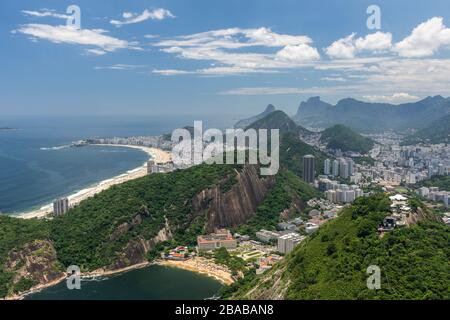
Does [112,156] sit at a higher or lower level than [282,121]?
lower

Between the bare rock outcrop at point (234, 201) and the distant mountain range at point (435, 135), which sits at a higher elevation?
the distant mountain range at point (435, 135)

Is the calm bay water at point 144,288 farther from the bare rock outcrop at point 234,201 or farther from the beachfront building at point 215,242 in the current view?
the bare rock outcrop at point 234,201

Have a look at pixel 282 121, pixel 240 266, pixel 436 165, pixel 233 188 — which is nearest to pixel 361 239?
pixel 240 266

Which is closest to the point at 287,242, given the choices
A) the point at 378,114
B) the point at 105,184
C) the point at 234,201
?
the point at 234,201

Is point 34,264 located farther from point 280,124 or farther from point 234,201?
point 280,124

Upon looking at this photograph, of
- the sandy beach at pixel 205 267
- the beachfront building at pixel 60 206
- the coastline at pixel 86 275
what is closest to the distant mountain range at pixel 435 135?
the sandy beach at pixel 205 267
